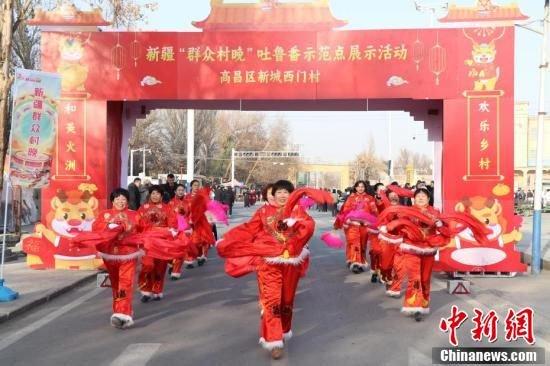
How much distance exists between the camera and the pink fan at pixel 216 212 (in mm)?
9679

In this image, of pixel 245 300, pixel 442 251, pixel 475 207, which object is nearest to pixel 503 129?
pixel 475 207

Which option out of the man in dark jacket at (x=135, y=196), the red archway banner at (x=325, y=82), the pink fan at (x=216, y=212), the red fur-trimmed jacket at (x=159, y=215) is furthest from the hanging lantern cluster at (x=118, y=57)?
the red fur-trimmed jacket at (x=159, y=215)

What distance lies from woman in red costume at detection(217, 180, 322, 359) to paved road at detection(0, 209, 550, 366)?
0.35 m

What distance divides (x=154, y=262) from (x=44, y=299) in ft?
5.05

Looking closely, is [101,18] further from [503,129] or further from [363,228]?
[503,129]

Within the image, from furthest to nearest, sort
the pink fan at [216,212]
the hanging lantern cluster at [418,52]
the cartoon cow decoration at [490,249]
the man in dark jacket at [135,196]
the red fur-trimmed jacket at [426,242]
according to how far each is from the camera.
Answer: the man in dark jacket at [135,196], the hanging lantern cluster at [418,52], the cartoon cow decoration at [490,249], the pink fan at [216,212], the red fur-trimmed jacket at [426,242]

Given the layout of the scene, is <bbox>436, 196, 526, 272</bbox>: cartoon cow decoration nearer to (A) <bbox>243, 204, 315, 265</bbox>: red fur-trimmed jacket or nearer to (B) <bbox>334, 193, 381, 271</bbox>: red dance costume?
(B) <bbox>334, 193, 381, 271</bbox>: red dance costume

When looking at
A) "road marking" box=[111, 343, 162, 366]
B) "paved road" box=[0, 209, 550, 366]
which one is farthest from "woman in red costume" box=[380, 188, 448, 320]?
"road marking" box=[111, 343, 162, 366]

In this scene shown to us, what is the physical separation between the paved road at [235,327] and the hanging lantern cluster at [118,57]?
3815mm

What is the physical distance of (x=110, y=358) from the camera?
18.1ft

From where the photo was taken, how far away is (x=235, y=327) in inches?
265

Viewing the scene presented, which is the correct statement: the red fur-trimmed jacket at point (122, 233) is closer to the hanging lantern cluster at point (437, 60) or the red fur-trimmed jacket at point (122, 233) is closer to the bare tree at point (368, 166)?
the hanging lantern cluster at point (437, 60)

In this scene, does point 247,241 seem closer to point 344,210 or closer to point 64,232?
point 344,210

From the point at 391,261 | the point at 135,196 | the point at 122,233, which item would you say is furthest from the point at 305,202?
the point at 135,196
